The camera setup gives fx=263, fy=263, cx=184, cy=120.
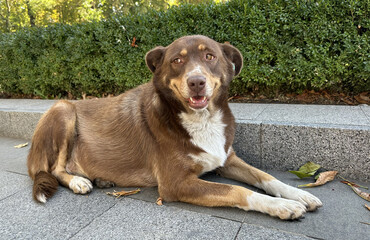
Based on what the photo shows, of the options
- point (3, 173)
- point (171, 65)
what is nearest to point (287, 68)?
point (171, 65)

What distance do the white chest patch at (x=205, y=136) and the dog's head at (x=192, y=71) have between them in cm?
14

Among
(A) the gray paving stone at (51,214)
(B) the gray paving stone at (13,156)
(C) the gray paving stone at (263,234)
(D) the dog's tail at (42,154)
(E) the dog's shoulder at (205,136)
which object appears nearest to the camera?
(C) the gray paving stone at (263,234)

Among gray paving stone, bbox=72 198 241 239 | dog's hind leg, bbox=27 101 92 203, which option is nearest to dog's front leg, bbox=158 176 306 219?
gray paving stone, bbox=72 198 241 239

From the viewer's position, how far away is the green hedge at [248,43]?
3.90 meters

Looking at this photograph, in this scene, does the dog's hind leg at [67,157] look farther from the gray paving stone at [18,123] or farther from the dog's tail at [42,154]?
the gray paving stone at [18,123]

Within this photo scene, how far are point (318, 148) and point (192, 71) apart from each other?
1.63 metres

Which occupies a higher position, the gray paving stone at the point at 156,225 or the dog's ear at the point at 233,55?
the dog's ear at the point at 233,55

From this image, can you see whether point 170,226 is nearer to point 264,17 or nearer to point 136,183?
point 136,183

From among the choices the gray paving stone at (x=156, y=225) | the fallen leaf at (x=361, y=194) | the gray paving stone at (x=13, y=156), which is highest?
the fallen leaf at (x=361, y=194)

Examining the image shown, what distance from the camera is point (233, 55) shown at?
2887 millimetres

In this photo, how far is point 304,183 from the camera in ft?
8.82

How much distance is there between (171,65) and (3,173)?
2763 millimetres

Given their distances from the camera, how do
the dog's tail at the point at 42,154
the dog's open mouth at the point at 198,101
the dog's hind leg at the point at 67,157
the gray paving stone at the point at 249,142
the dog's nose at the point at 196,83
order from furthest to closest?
the gray paving stone at the point at 249,142, the dog's tail at the point at 42,154, the dog's hind leg at the point at 67,157, the dog's open mouth at the point at 198,101, the dog's nose at the point at 196,83

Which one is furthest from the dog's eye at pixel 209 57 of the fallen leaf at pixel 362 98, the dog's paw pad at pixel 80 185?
the fallen leaf at pixel 362 98
